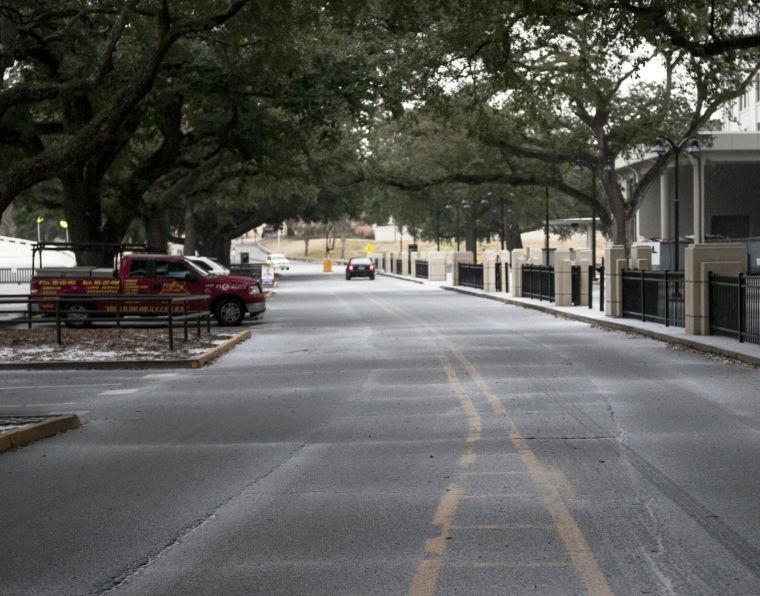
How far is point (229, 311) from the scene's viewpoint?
1193 inches

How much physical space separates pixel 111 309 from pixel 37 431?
17.9 m

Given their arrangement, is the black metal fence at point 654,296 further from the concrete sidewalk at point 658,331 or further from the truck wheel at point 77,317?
the truck wheel at point 77,317

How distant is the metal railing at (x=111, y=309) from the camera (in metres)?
23.3

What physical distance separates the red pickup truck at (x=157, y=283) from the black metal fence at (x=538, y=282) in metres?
12.3

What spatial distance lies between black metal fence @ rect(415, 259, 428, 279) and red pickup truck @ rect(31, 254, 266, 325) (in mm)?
48169

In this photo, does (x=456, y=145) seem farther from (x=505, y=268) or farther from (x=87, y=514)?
(x=87, y=514)

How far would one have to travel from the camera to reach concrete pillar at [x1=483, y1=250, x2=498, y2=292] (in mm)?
51406

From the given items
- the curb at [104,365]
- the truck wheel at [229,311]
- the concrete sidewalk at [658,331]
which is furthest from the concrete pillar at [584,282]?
the curb at [104,365]

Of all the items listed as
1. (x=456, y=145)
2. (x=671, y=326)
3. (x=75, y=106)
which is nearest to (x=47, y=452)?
(x=671, y=326)

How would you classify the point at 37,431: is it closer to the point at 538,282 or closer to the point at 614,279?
the point at 614,279

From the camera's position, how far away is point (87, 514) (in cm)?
809

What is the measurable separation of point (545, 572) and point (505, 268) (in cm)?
4389

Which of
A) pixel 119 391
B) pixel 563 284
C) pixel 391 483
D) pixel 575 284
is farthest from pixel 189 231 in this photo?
pixel 391 483

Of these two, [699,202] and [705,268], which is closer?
[705,268]
